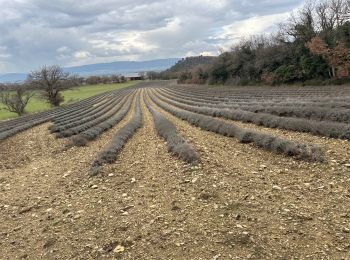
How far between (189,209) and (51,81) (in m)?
76.9

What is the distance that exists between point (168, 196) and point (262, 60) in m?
61.9

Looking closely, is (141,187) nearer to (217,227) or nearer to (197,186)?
(197,186)

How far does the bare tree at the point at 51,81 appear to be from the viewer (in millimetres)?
78500

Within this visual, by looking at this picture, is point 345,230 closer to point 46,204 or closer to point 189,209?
point 189,209

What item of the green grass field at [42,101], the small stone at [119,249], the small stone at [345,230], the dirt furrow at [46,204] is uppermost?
the small stone at [345,230]

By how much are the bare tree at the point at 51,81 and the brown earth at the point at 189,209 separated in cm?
7015

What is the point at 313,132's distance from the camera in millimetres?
12875

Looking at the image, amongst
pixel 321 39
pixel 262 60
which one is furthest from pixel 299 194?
pixel 262 60

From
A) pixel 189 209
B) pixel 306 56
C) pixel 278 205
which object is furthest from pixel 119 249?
pixel 306 56

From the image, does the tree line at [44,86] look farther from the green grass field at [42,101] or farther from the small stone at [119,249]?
the small stone at [119,249]

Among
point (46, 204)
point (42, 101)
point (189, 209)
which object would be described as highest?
point (189, 209)

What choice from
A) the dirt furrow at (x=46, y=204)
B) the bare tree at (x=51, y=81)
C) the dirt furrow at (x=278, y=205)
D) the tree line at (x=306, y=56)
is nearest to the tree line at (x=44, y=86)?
the bare tree at (x=51, y=81)

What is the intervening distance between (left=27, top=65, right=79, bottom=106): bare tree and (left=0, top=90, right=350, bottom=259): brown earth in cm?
7015

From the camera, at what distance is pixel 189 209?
7.79 meters
